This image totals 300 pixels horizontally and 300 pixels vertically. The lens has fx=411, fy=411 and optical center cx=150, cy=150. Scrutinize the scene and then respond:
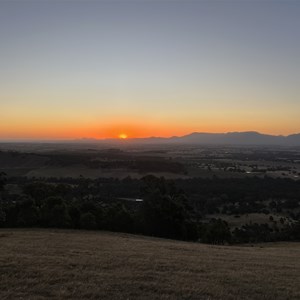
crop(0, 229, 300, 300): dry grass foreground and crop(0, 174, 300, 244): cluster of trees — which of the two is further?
crop(0, 174, 300, 244): cluster of trees

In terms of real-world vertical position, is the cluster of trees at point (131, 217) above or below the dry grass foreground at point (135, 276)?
below

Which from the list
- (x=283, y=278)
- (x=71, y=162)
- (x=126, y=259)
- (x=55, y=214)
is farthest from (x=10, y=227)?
(x=71, y=162)

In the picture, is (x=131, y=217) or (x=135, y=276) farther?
(x=131, y=217)

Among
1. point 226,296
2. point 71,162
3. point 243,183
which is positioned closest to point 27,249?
point 226,296

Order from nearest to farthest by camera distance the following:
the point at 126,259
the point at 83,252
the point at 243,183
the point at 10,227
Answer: the point at 126,259
the point at 83,252
the point at 10,227
the point at 243,183

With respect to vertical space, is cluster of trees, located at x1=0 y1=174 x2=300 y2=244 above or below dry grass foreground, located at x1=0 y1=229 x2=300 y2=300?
below

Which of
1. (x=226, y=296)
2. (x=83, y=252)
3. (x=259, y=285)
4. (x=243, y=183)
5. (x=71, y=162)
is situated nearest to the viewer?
(x=226, y=296)

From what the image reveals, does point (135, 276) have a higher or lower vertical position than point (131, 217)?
higher

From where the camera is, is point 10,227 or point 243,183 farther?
point 243,183

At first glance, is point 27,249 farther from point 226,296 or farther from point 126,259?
point 226,296

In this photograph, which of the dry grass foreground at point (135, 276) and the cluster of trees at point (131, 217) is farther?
the cluster of trees at point (131, 217)

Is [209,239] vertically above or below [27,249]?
below
